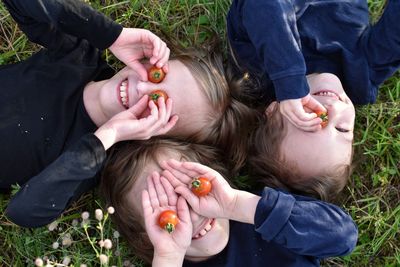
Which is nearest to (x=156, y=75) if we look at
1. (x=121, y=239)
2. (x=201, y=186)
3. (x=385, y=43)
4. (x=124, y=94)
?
(x=124, y=94)

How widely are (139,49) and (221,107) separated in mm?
597

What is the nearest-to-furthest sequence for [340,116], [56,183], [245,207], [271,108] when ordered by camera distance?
[56,183], [245,207], [340,116], [271,108]

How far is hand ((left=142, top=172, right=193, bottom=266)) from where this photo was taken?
Answer: 9.91 feet

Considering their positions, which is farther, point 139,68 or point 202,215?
point 139,68

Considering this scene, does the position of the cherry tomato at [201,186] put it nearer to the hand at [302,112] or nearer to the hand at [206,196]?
the hand at [206,196]

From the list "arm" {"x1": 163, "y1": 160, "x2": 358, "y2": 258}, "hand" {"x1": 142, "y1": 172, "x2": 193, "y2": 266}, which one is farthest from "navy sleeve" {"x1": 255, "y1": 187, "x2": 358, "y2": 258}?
"hand" {"x1": 142, "y1": 172, "x2": 193, "y2": 266}

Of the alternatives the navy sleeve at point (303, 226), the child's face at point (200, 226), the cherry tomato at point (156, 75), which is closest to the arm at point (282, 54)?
the navy sleeve at point (303, 226)

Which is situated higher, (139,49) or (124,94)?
(139,49)

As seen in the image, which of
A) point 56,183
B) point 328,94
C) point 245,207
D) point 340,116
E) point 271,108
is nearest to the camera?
point 56,183

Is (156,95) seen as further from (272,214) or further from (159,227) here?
(272,214)

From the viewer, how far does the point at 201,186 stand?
303 centimetres

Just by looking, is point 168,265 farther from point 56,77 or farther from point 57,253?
point 56,77

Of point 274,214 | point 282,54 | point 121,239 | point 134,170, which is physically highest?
point 282,54

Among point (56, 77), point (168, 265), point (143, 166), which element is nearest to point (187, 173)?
point (143, 166)
